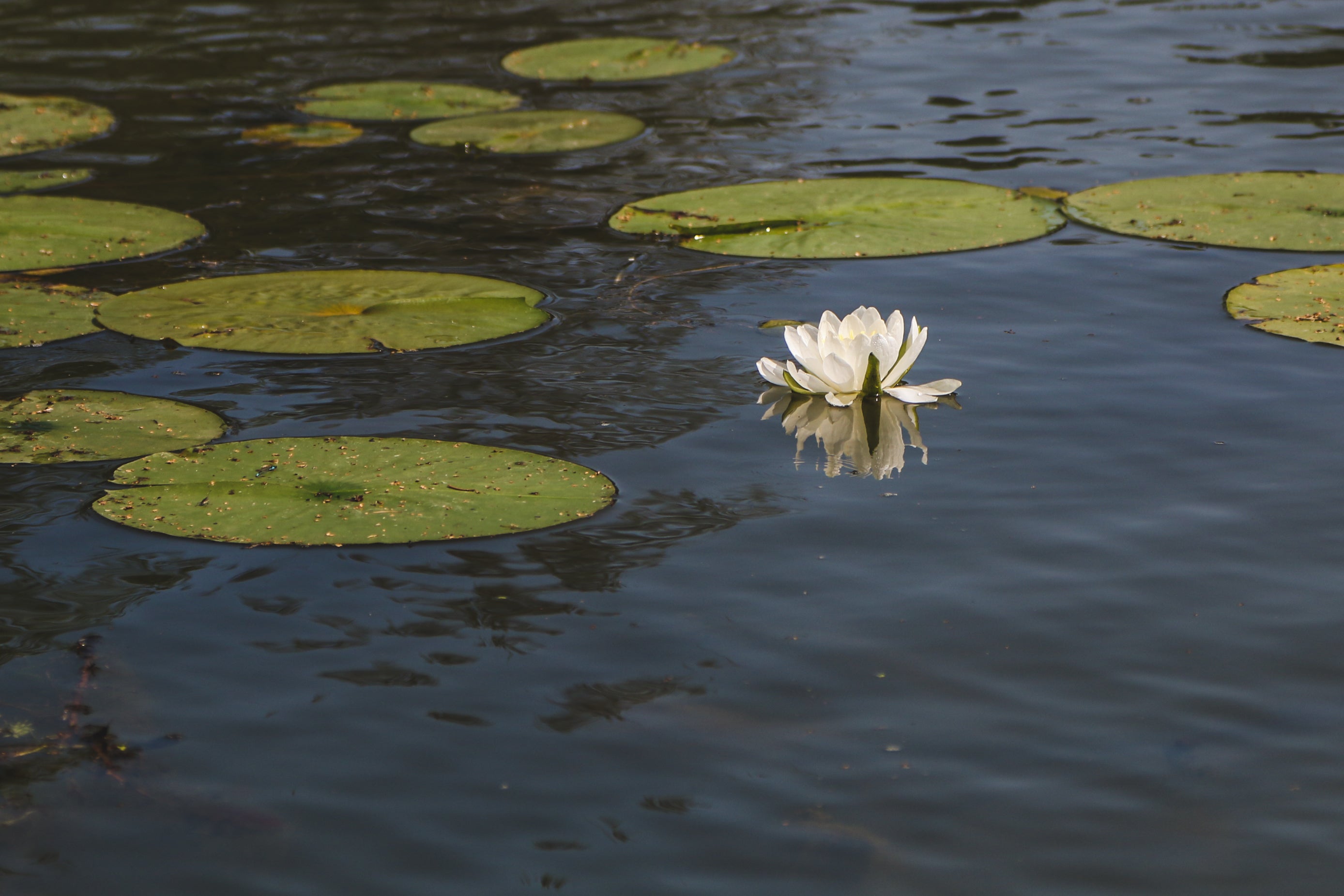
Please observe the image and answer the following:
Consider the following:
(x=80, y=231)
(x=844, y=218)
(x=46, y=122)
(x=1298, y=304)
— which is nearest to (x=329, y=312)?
(x=80, y=231)

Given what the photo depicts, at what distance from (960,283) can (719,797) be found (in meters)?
3.12

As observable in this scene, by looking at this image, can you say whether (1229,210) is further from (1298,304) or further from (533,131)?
(533,131)

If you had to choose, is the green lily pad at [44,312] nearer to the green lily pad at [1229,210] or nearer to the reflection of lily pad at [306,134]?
the reflection of lily pad at [306,134]

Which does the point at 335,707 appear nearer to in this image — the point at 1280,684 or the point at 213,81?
the point at 1280,684

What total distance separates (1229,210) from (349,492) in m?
3.77

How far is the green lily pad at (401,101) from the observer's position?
7984 millimetres

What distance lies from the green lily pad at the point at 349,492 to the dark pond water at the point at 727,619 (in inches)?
2.6

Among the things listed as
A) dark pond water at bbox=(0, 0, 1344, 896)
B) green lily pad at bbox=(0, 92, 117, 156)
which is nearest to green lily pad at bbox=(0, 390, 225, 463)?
dark pond water at bbox=(0, 0, 1344, 896)

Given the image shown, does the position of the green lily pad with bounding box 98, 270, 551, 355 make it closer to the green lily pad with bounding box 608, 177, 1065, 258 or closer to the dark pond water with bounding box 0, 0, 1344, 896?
the dark pond water with bounding box 0, 0, 1344, 896

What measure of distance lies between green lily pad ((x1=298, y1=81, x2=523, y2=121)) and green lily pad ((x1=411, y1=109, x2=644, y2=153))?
0.93ft

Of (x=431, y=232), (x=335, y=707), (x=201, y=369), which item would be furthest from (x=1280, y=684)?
(x=431, y=232)

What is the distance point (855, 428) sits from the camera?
3916 mm

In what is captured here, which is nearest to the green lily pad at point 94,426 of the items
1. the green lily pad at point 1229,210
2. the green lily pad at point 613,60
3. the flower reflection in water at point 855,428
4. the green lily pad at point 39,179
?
the flower reflection in water at point 855,428

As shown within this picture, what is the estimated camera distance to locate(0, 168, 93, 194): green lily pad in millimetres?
6559
